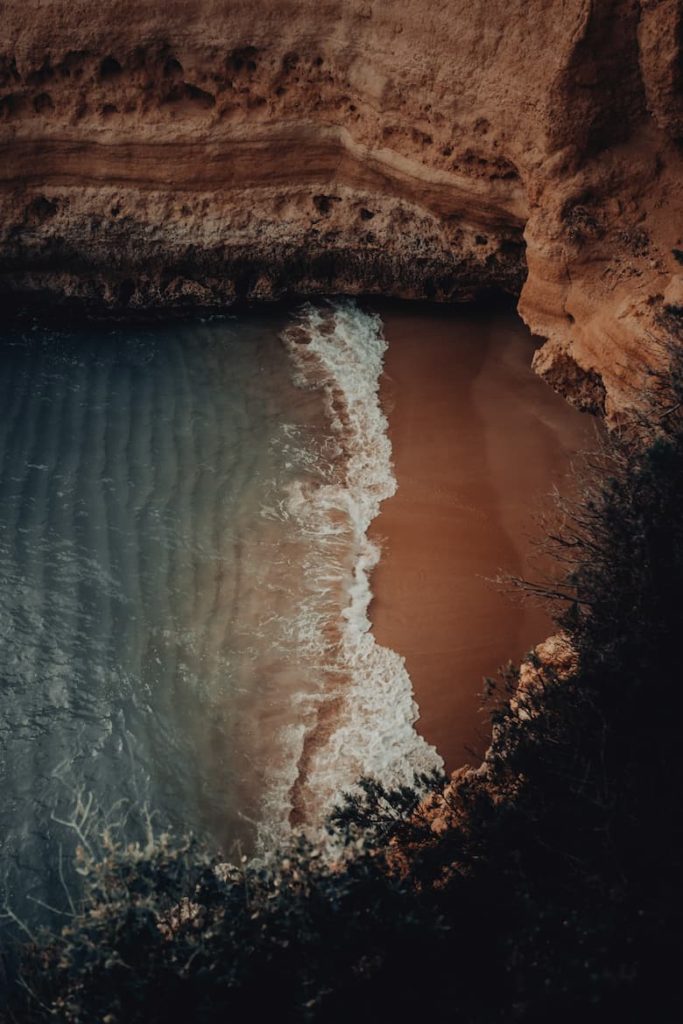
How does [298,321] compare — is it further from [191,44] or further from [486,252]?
[191,44]

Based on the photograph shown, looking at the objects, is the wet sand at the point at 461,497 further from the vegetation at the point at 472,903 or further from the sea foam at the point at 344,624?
the vegetation at the point at 472,903

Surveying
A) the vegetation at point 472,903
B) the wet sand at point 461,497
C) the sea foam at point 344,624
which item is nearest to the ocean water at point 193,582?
the sea foam at point 344,624

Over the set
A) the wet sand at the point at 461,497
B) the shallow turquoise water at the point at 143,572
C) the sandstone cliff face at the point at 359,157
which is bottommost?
the shallow turquoise water at the point at 143,572

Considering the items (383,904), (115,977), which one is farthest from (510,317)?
(115,977)

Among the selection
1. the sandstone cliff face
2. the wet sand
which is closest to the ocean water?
the wet sand

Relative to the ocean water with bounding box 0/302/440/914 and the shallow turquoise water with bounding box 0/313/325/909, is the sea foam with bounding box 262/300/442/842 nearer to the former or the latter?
the ocean water with bounding box 0/302/440/914
